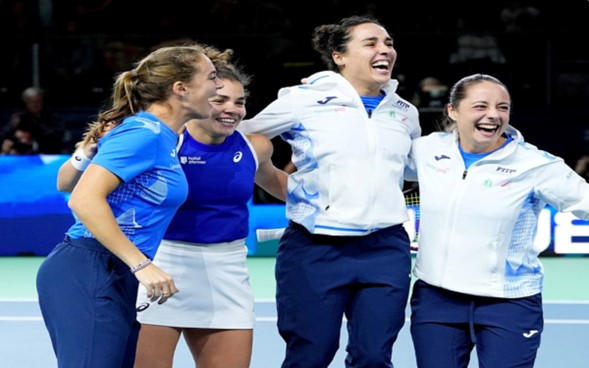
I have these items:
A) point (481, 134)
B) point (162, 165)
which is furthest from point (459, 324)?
point (162, 165)

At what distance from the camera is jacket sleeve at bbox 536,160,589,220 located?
464 cm

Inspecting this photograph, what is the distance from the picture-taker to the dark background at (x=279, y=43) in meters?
13.1

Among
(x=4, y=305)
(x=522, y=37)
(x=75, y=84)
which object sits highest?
(x=522, y=37)

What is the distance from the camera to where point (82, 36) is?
13648 mm

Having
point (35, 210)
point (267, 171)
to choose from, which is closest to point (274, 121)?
point (267, 171)

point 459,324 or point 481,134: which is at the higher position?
point 481,134

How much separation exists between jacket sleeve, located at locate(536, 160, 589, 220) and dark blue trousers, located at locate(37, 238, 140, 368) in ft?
5.64

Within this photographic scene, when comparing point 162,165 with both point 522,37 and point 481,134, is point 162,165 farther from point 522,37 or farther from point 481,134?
point 522,37

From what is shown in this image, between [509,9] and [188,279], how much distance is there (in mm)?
9589

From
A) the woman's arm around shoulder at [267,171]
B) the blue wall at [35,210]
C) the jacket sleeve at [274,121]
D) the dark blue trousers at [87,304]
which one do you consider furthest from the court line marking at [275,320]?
the dark blue trousers at [87,304]

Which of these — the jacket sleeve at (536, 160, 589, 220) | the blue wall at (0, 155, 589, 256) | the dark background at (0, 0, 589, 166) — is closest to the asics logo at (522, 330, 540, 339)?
the jacket sleeve at (536, 160, 589, 220)

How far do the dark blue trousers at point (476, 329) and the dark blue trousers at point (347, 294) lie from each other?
0.59ft

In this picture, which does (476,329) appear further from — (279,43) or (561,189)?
(279,43)

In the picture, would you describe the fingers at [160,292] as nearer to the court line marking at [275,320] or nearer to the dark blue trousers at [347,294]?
the dark blue trousers at [347,294]
